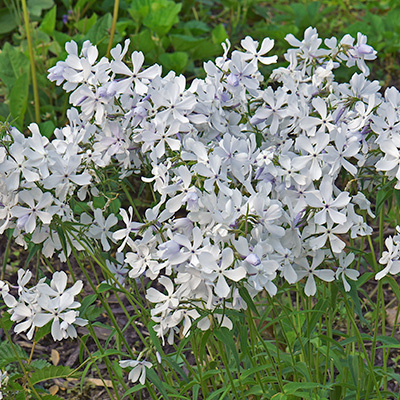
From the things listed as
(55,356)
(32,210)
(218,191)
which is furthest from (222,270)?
(55,356)

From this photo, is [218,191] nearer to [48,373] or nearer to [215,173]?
[215,173]

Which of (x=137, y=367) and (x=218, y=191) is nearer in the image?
(x=218, y=191)

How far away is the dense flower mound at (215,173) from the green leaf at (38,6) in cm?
326

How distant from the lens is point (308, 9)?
192 inches

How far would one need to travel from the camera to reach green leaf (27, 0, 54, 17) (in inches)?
191

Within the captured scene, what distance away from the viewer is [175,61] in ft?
13.3

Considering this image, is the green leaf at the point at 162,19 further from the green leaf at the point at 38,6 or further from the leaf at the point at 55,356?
the leaf at the point at 55,356

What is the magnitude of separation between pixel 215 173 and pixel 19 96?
2.51 metres

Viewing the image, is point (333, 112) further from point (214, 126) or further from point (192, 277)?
point (192, 277)

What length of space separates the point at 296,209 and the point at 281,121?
1.38 feet

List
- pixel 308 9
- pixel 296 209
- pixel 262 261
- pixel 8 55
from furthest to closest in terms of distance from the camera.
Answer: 1. pixel 308 9
2. pixel 8 55
3. pixel 296 209
4. pixel 262 261

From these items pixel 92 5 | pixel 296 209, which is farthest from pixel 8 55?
pixel 296 209

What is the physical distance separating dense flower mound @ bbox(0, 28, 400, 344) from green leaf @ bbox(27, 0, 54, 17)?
3.26 meters

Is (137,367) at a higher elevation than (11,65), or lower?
lower
